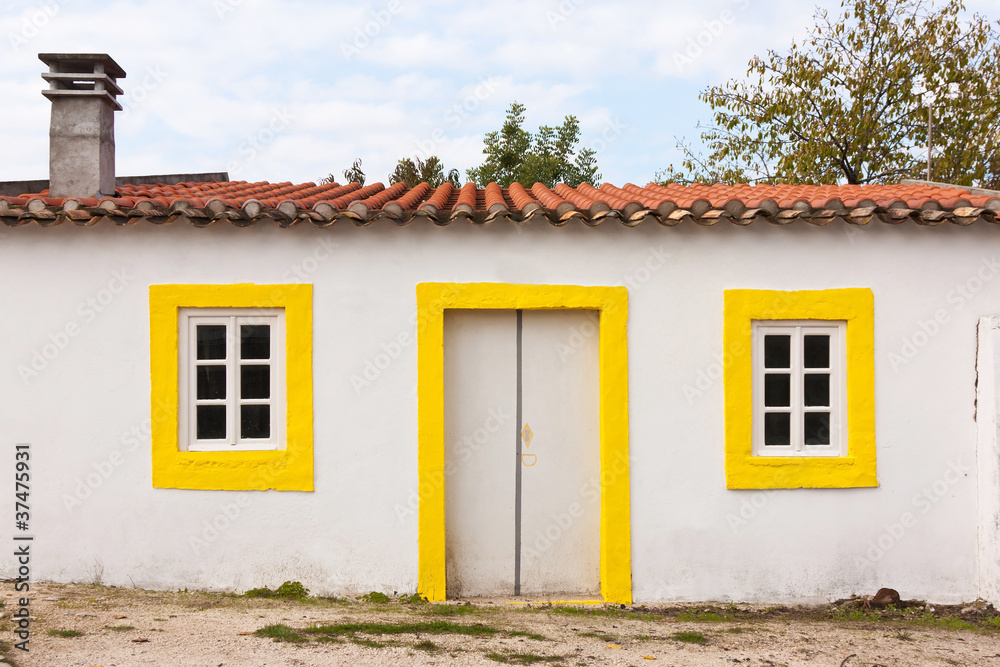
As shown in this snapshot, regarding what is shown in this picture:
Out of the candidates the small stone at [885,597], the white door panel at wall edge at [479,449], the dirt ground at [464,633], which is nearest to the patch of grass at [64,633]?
the dirt ground at [464,633]

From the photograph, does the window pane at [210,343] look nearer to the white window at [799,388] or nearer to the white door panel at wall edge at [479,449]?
the white door panel at wall edge at [479,449]

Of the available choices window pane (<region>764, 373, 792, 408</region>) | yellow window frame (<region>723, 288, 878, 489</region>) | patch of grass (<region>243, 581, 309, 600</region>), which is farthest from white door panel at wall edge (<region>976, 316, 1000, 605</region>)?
patch of grass (<region>243, 581, 309, 600</region>)

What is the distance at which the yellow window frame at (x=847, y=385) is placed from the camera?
19.1ft

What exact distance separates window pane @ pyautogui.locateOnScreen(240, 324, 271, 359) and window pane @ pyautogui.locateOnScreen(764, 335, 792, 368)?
13.0 ft

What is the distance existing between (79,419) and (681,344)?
4745mm

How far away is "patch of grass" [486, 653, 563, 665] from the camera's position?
4.54 metres

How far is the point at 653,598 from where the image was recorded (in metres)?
5.84

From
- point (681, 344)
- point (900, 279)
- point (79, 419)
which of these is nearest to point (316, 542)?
point (79, 419)

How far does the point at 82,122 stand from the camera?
6.97 meters

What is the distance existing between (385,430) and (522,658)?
2.02 m

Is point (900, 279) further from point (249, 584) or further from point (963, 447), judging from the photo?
point (249, 584)

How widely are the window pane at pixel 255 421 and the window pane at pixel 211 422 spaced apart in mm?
155

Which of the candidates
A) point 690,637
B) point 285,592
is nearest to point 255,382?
point 285,592

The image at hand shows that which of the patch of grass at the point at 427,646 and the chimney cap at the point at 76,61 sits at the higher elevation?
the chimney cap at the point at 76,61
